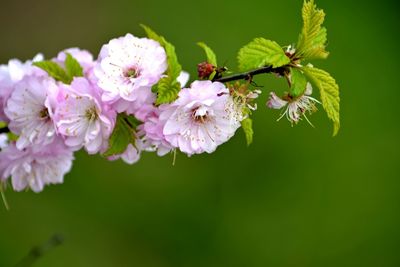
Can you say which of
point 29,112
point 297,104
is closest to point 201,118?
point 297,104

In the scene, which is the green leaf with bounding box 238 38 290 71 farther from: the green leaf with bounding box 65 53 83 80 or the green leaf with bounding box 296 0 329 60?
the green leaf with bounding box 65 53 83 80

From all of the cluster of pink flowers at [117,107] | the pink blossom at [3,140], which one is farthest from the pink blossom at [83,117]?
the pink blossom at [3,140]

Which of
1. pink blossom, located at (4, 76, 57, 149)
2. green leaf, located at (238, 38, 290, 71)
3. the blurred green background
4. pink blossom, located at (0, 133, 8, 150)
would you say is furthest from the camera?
the blurred green background

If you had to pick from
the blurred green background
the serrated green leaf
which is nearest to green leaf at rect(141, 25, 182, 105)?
the serrated green leaf

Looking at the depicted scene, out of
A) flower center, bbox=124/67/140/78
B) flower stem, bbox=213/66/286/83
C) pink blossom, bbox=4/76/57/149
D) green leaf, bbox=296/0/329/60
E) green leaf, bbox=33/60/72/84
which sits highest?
green leaf, bbox=296/0/329/60

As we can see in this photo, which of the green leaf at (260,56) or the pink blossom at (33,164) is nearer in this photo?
the green leaf at (260,56)

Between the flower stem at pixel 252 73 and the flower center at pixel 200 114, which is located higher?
the flower stem at pixel 252 73

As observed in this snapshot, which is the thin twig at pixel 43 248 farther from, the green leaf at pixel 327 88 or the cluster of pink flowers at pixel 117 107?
the green leaf at pixel 327 88
